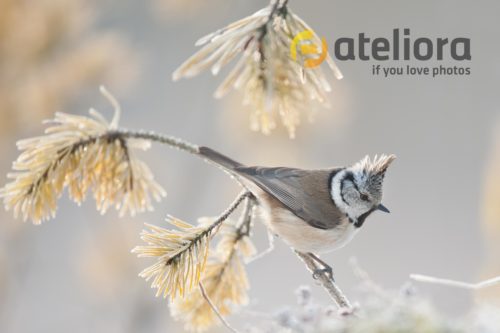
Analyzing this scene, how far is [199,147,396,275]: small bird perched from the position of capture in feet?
3.57

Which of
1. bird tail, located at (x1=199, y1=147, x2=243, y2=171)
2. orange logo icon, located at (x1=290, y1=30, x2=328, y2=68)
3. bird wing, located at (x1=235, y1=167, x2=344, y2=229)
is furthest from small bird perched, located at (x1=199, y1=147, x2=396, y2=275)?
orange logo icon, located at (x1=290, y1=30, x2=328, y2=68)

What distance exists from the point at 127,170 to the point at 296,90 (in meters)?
0.23

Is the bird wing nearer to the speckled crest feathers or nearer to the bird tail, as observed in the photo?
the speckled crest feathers

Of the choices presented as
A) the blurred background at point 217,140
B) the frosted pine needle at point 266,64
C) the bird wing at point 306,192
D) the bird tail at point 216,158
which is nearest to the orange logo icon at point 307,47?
the frosted pine needle at point 266,64

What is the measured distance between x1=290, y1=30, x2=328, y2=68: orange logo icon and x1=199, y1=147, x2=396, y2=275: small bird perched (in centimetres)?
22

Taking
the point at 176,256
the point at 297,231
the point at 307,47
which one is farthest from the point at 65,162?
the point at 297,231

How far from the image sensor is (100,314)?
2.16 m

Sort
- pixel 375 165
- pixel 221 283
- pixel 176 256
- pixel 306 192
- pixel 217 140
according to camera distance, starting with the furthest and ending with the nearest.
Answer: pixel 217 140 < pixel 306 192 < pixel 375 165 < pixel 221 283 < pixel 176 256

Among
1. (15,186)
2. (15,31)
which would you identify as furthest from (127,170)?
(15,31)

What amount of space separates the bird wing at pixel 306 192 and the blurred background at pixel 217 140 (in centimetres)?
20

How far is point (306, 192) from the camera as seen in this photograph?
126cm

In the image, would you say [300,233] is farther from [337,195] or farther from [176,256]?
[176,256]

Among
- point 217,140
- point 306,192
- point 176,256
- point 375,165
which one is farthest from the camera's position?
point 217,140

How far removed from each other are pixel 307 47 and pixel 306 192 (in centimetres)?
50
